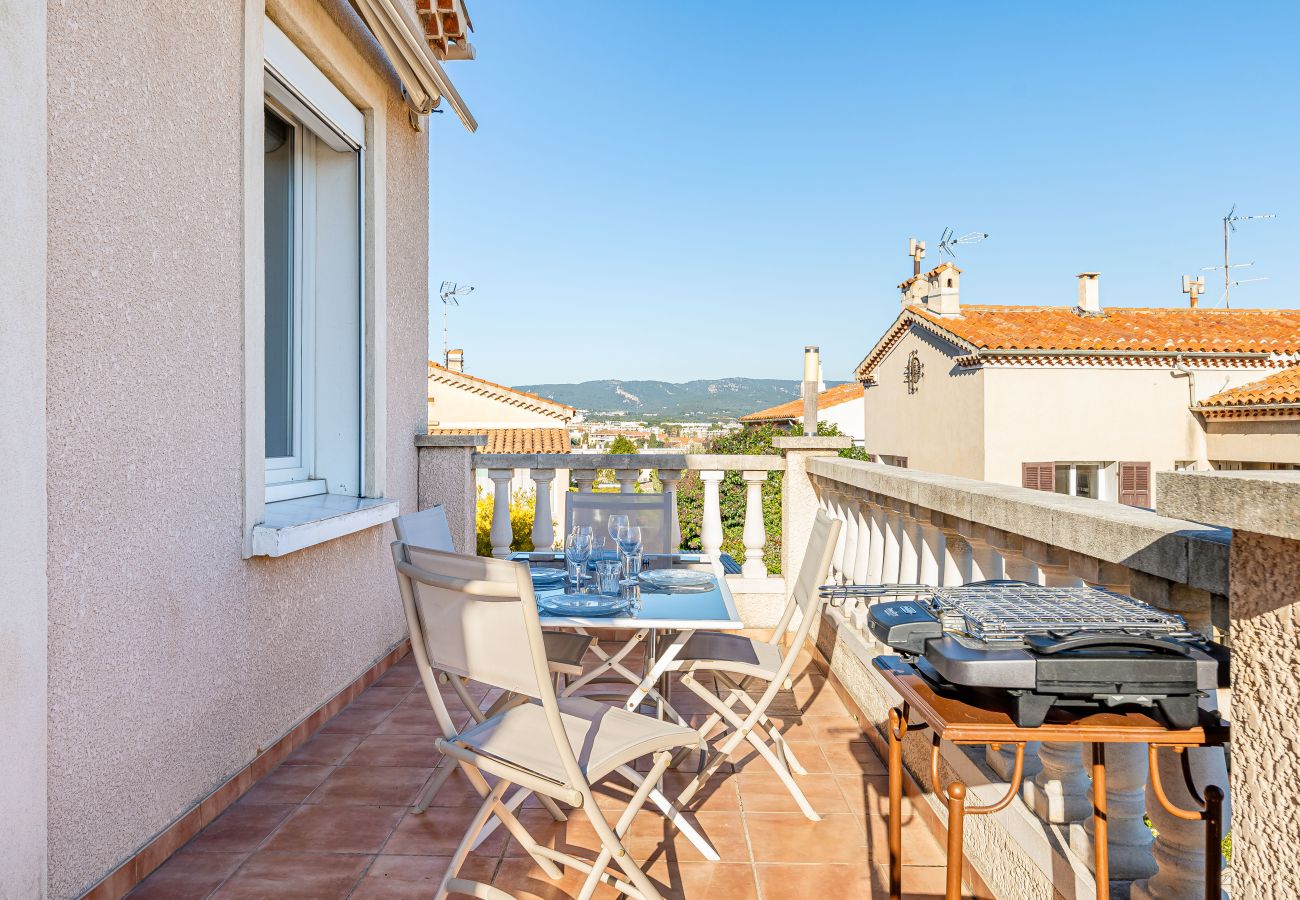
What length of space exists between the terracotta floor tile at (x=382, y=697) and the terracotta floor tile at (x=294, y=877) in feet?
4.54

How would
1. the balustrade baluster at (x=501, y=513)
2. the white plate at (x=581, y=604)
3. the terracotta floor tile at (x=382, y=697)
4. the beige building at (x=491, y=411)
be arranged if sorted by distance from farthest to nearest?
the beige building at (x=491, y=411), the balustrade baluster at (x=501, y=513), the terracotta floor tile at (x=382, y=697), the white plate at (x=581, y=604)

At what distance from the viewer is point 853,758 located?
3.20 meters

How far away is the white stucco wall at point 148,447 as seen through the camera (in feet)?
6.52

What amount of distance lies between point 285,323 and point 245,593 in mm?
1598

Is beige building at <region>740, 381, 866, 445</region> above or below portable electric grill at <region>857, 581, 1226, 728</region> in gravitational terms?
above

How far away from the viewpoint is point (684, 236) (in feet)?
111

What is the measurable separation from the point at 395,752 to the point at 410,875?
0.96 m

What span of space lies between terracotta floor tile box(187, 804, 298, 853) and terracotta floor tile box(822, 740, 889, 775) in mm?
1873

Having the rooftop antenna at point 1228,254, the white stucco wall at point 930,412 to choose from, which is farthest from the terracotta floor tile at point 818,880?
the rooftop antenna at point 1228,254

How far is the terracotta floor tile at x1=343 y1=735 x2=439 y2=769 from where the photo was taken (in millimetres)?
3115

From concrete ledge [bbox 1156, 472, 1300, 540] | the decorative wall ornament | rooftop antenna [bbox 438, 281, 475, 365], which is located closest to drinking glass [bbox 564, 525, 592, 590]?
concrete ledge [bbox 1156, 472, 1300, 540]

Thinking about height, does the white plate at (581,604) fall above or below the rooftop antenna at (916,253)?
below

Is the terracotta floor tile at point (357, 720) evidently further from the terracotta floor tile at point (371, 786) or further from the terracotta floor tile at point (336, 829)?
the terracotta floor tile at point (336, 829)

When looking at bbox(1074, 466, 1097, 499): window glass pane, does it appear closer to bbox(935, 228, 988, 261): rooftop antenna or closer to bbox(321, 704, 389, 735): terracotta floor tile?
bbox(935, 228, 988, 261): rooftop antenna
